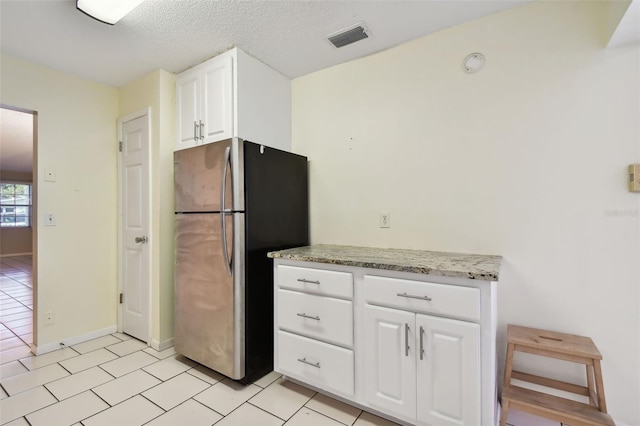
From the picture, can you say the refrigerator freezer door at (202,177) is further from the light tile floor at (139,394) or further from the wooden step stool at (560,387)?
the wooden step stool at (560,387)

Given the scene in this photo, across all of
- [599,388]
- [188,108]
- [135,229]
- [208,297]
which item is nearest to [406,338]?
[599,388]

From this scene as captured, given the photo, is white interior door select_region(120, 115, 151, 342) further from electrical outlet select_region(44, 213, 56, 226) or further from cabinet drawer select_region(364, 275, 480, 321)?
cabinet drawer select_region(364, 275, 480, 321)

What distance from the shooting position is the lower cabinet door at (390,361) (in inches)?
56.1

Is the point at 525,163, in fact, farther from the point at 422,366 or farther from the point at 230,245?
the point at 230,245

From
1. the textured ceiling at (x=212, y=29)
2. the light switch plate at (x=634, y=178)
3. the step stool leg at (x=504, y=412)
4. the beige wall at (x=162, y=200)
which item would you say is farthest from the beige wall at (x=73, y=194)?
the light switch plate at (x=634, y=178)

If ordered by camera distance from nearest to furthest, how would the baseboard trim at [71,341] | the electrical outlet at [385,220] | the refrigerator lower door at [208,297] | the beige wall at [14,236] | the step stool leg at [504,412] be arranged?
the step stool leg at [504,412], the refrigerator lower door at [208,297], the electrical outlet at [385,220], the baseboard trim at [71,341], the beige wall at [14,236]

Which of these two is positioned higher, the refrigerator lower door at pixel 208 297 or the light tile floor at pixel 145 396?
the refrigerator lower door at pixel 208 297

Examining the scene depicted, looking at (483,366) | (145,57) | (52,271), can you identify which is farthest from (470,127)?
(52,271)

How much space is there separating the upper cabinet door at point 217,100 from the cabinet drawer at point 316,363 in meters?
1.50

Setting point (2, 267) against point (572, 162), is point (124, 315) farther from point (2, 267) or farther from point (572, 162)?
point (2, 267)

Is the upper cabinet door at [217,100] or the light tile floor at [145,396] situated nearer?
the light tile floor at [145,396]

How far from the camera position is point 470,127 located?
186cm

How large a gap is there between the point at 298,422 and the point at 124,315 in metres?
2.12

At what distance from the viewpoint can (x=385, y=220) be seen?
2143mm
